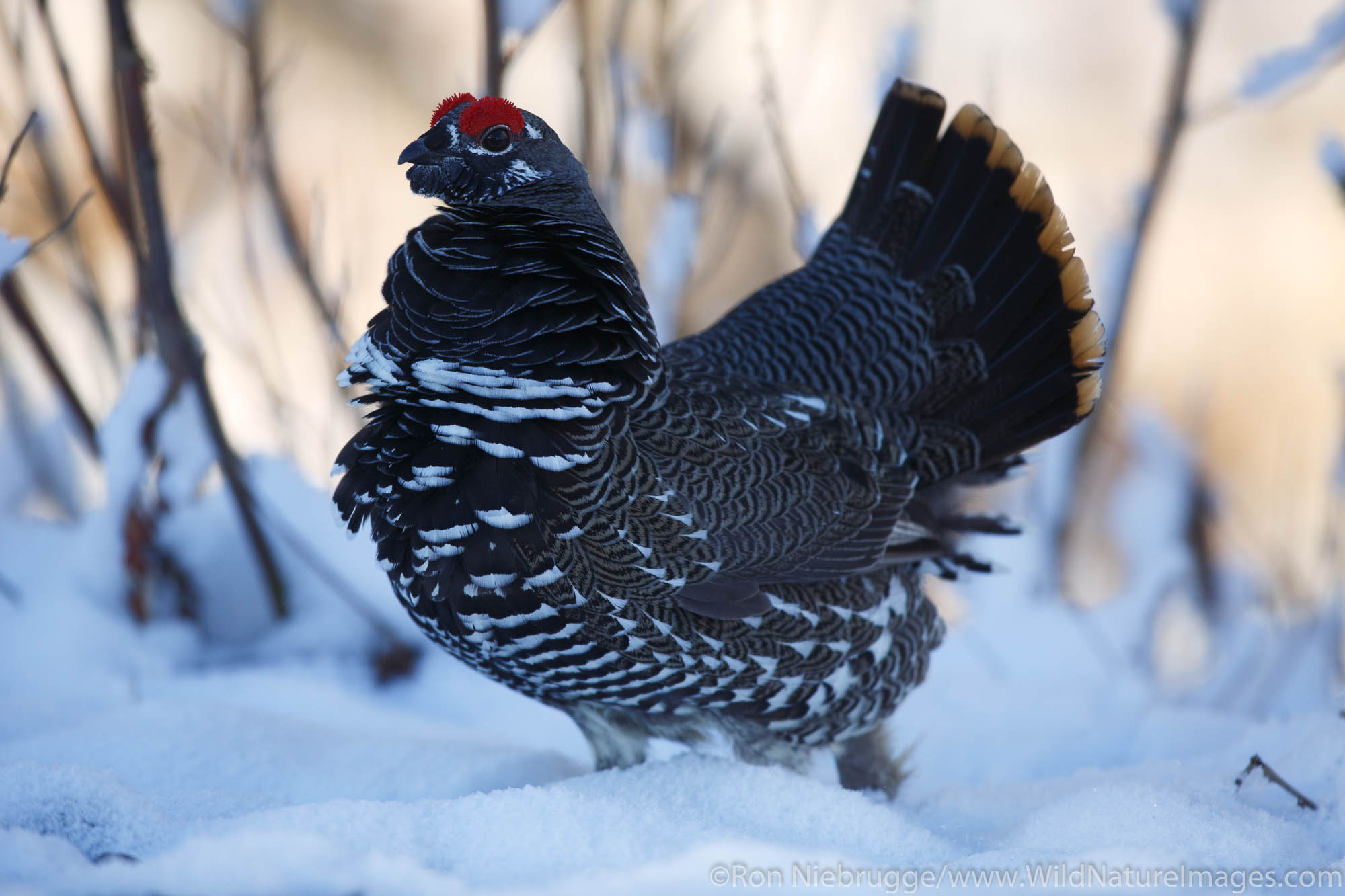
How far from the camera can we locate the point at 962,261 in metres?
3.03

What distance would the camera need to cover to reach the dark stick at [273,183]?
330cm

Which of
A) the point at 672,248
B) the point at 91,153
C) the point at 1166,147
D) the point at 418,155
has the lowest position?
the point at 91,153

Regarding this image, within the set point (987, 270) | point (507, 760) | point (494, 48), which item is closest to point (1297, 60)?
point (987, 270)

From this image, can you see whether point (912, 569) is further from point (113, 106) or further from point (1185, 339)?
point (1185, 339)

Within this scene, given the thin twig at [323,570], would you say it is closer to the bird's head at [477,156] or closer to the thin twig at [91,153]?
the thin twig at [91,153]

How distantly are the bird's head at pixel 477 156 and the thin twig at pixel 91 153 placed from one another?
4.38 ft

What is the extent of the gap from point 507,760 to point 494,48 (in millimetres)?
1943

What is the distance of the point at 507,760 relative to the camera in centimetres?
271

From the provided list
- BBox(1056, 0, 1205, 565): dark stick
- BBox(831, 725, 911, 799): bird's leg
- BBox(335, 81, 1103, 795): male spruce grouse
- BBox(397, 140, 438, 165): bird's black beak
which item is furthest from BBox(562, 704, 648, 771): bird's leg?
BBox(1056, 0, 1205, 565): dark stick

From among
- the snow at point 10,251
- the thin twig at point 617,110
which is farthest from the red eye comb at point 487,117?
the thin twig at point 617,110

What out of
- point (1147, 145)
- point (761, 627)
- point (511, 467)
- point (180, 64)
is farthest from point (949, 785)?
point (180, 64)

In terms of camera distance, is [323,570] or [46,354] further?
[323,570]

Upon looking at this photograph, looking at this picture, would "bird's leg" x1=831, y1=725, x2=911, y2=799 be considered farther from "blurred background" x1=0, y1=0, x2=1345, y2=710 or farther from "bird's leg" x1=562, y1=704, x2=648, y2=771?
"blurred background" x1=0, y1=0, x2=1345, y2=710

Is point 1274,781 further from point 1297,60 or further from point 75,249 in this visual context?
point 75,249
